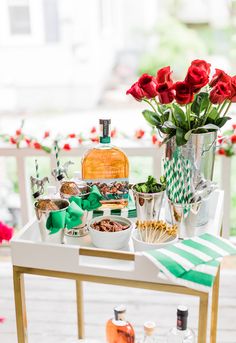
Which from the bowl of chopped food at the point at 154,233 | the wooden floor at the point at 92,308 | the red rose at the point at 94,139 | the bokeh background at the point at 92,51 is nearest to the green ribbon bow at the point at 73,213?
the bowl of chopped food at the point at 154,233

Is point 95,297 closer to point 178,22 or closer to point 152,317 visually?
point 152,317

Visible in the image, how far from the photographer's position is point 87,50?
9.73 meters

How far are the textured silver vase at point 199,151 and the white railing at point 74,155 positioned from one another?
817 mm

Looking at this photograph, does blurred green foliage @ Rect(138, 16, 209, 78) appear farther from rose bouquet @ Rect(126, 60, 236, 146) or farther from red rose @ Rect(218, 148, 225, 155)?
rose bouquet @ Rect(126, 60, 236, 146)

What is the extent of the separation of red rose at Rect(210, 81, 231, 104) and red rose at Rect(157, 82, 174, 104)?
0.10 metres

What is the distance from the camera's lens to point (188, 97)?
1116 mm

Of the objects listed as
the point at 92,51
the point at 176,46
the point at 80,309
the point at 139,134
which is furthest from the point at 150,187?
the point at 176,46

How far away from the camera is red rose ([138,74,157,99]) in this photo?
1161mm

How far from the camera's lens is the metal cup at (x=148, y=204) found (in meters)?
1.22

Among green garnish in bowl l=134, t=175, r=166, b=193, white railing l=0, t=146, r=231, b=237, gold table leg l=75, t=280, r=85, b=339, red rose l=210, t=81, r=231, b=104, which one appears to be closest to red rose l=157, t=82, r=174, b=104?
red rose l=210, t=81, r=231, b=104

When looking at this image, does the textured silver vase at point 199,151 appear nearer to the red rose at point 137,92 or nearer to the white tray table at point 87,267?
the red rose at point 137,92

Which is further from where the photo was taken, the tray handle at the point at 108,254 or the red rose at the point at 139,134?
the red rose at the point at 139,134

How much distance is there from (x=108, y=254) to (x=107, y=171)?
0.98 ft

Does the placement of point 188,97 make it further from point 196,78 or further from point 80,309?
point 80,309
